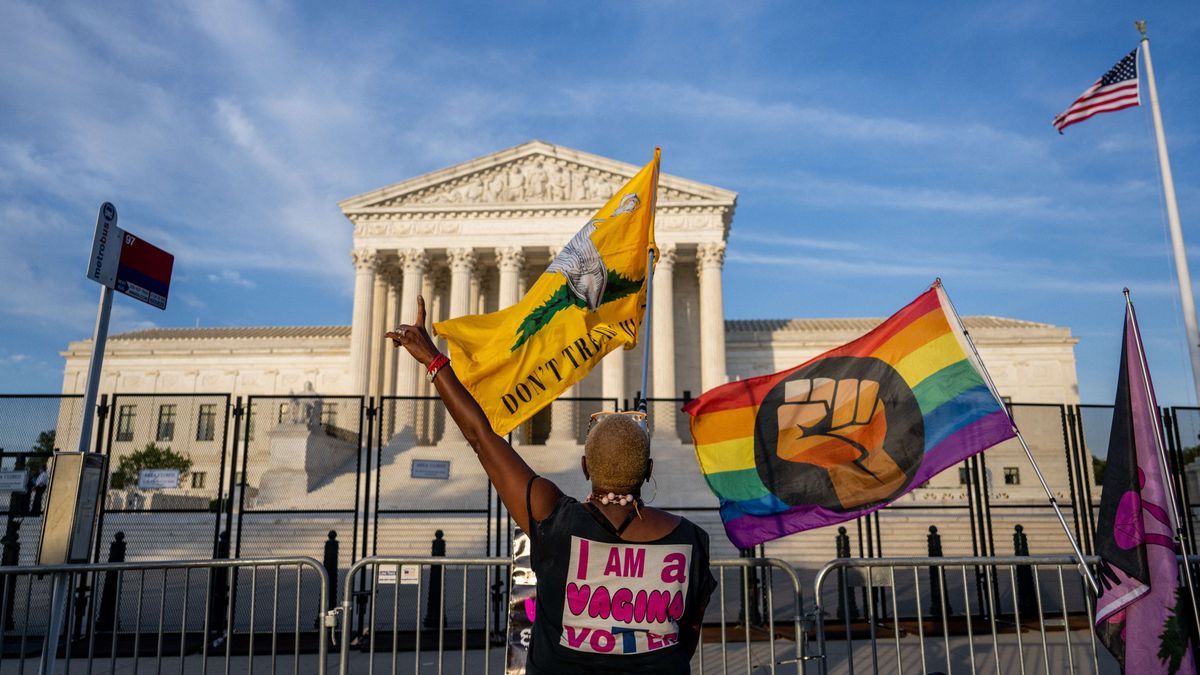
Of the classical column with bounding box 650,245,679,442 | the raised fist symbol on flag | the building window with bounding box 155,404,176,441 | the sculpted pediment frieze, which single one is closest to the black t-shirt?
the raised fist symbol on flag

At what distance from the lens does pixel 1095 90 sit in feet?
52.7

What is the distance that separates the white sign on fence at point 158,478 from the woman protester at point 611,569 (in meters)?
9.57

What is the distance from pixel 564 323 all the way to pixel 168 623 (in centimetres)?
960

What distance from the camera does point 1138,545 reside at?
15.1 ft

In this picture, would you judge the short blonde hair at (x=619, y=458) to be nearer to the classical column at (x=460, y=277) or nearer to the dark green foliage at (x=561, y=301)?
the dark green foliage at (x=561, y=301)

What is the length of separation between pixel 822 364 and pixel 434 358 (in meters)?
3.47

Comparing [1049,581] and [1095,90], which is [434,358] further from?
[1095,90]

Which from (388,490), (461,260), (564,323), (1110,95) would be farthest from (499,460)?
(461,260)

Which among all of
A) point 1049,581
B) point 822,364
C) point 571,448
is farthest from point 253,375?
point 822,364

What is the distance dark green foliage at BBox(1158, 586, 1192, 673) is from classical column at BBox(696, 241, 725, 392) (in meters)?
34.6

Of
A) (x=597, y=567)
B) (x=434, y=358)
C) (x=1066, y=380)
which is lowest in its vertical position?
(x=597, y=567)

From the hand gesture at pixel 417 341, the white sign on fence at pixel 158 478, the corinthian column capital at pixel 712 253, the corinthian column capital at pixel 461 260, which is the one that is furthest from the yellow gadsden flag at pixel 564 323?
the corinthian column capital at pixel 461 260

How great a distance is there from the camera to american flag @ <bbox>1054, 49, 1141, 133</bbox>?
15.6 meters

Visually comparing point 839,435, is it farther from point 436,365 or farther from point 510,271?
point 510,271
